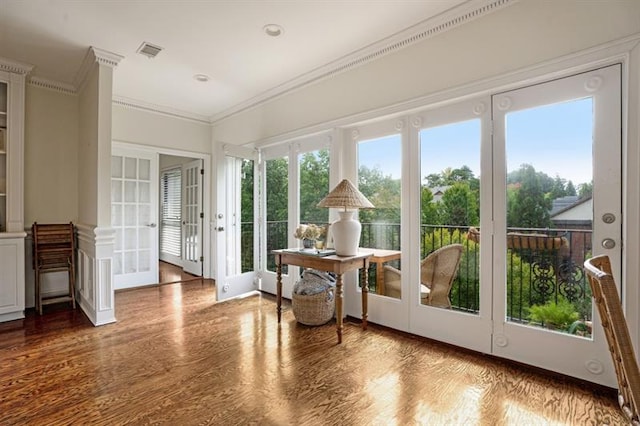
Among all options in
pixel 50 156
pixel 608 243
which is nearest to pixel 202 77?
pixel 50 156

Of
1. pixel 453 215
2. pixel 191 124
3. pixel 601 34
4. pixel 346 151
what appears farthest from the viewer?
pixel 191 124

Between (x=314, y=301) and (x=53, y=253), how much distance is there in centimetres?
293

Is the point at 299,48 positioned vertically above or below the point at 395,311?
above

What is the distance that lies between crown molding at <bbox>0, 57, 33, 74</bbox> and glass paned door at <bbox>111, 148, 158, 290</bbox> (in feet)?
4.32

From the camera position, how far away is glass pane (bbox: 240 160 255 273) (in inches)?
171

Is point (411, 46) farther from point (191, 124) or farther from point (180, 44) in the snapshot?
point (191, 124)

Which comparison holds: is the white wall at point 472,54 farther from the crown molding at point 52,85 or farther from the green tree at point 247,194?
the crown molding at point 52,85

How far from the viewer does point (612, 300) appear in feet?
3.02

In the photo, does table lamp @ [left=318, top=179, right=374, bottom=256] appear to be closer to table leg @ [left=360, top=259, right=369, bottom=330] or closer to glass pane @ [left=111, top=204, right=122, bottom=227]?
table leg @ [left=360, top=259, right=369, bottom=330]

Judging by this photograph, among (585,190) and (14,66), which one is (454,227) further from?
(14,66)

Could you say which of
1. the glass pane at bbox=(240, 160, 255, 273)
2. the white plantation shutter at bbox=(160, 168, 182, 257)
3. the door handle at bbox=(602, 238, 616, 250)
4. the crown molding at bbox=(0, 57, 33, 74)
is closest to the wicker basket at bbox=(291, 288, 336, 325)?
the glass pane at bbox=(240, 160, 255, 273)

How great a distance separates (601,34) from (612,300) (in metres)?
1.87

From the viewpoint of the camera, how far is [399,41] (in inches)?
111

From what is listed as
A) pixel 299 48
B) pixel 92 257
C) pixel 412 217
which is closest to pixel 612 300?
pixel 412 217
